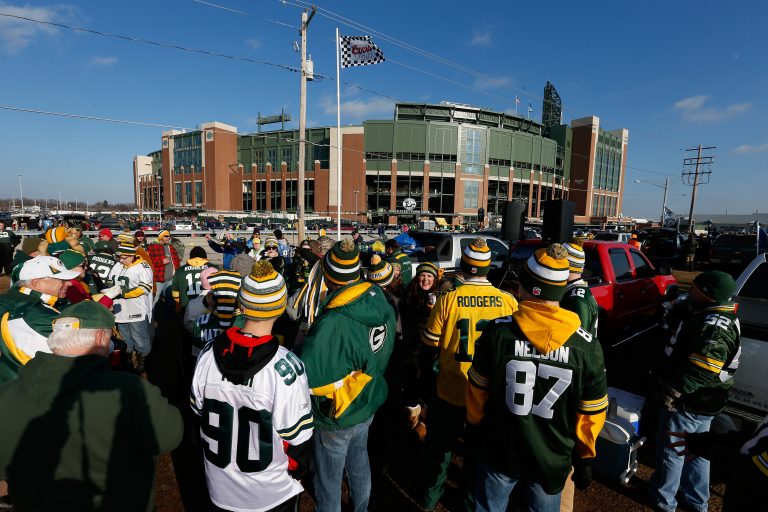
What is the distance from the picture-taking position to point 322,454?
252cm

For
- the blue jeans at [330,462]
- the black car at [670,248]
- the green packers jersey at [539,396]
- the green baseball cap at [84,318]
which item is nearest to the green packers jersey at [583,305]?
the green packers jersey at [539,396]

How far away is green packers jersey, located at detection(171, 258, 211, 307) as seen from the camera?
218 inches

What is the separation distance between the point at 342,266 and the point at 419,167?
61.7m

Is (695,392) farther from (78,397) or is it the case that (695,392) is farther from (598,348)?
(78,397)

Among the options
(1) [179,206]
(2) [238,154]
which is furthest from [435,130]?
(1) [179,206]

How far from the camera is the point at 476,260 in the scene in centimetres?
319

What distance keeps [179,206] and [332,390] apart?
→ 93785mm

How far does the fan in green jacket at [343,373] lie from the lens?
2.38 metres

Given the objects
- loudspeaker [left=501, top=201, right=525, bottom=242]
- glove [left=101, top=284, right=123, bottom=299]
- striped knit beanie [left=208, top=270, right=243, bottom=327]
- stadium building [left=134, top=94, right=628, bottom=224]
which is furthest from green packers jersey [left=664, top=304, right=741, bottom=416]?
stadium building [left=134, top=94, right=628, bottom=224]

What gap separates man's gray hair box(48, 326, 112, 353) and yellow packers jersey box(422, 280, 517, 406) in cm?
226

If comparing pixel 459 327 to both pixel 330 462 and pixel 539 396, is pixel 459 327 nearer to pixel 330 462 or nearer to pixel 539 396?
pixel 539 396

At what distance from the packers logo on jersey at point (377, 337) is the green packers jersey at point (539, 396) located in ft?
2.75

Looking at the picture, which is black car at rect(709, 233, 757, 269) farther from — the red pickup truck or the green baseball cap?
the green baseball cap

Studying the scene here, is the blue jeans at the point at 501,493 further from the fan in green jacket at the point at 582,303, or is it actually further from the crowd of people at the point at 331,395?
the fan in green jacket at the point at 582,303
